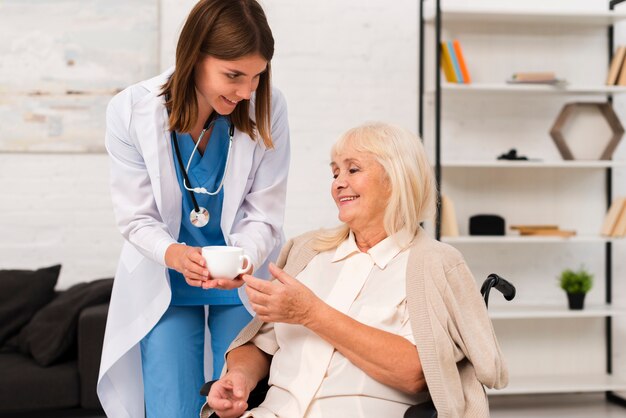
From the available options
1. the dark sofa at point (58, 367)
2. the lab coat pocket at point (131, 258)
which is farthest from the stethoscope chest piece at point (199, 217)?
the dark sofa at point (58, 367)

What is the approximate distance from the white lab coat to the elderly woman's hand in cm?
26

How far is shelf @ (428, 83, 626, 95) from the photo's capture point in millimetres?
4074

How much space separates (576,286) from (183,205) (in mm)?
2786

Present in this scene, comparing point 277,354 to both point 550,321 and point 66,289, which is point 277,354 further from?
point 550,321

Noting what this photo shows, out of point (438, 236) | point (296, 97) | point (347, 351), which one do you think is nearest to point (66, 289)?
point (296, 97)

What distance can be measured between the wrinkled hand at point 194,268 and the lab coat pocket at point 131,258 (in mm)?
243

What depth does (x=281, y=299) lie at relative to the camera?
175 cm

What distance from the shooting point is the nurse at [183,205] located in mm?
1934

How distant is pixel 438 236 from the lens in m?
3.86

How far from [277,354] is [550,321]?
113 inches

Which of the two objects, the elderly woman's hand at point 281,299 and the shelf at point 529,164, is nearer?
the elderly woman's hand at point 281,299

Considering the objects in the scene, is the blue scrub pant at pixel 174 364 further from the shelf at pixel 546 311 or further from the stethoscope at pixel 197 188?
the shelf at pixel 546 311

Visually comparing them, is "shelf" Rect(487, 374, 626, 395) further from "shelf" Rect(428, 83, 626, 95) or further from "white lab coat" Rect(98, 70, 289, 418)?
"white lab coat" Rect(98, 70, 289, 418)

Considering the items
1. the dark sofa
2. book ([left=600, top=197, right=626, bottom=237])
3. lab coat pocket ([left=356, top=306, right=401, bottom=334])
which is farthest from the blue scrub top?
book ([left=600, top=197, right=626, bottom=237])
